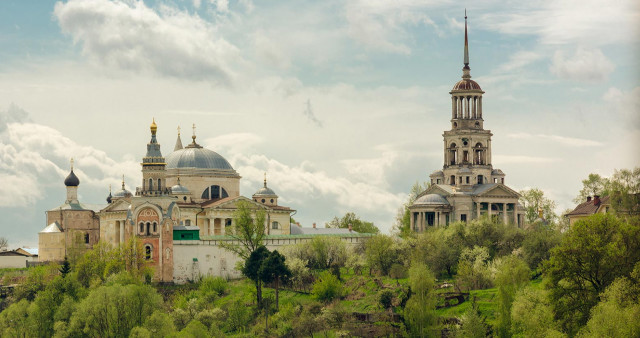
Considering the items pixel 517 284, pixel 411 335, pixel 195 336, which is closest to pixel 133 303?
pixel 195 336

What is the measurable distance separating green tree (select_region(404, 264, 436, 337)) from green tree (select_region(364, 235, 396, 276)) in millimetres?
10974

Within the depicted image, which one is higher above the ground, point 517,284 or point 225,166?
point 225,166

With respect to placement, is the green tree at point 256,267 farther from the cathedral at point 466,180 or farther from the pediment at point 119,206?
the cathedral at point 466,180

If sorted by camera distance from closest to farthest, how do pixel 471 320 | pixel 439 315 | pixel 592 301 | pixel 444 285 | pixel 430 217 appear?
pixel 592 301 → pixel 471 320 → pixel 439 315 → pixel 444 285 → pixel 430 217

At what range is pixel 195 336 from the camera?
67.2 meters

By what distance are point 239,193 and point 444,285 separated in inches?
1215

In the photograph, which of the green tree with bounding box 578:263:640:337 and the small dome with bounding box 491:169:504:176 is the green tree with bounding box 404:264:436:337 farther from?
the small dome with bounding box 491:169:504:176

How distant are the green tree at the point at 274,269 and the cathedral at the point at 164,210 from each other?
9.87 metres

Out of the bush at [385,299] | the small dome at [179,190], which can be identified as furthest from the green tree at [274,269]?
the small dome at [179,190]

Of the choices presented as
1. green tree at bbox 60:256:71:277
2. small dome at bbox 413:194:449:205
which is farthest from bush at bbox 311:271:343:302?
small dome at bbox 413:194:449:205

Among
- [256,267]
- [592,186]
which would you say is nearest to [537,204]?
[592,186]

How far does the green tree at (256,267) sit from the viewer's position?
74875 millimetres

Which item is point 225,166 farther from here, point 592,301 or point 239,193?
point 592,301

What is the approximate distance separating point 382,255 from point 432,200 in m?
16.8
